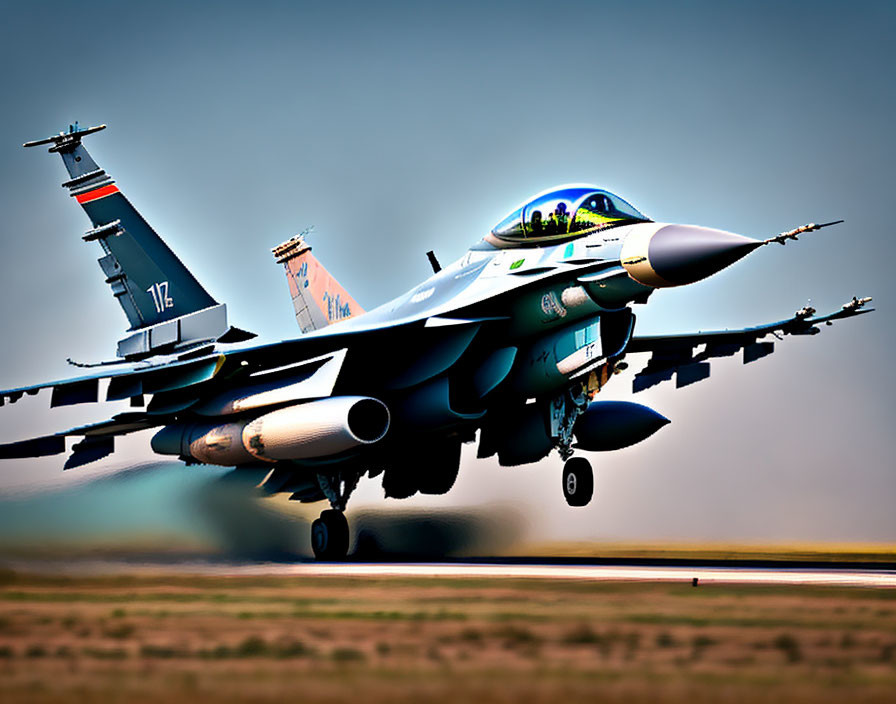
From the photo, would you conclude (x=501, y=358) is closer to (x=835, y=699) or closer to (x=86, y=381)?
(x=86, y=381)

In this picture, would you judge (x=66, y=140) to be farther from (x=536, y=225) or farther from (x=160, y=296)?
(x=536, y=225)

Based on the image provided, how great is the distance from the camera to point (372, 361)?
56.1ft

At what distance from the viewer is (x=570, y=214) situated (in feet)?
50.0

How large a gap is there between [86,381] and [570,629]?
1137cm

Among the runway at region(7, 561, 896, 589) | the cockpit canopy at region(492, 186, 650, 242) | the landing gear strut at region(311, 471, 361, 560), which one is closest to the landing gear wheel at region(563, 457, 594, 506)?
the runway at region(7, 561, 896, 589)

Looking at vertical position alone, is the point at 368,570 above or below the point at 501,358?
below

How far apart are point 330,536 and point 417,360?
2961mm

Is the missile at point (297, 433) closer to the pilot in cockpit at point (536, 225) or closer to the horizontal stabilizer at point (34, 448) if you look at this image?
the horizontal stabilizer at point (34, 448)

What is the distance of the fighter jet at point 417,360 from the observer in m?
15.0

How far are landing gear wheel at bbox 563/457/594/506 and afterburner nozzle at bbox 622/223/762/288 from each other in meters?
2.90

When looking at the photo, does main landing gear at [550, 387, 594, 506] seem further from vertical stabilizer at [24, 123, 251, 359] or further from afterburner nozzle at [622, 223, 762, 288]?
vertical stabilizer at [24, 123, 251, 359]

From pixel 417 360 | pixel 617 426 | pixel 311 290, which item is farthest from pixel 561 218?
pixel 311 290

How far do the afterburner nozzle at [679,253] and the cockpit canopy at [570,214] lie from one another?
736 millimetres

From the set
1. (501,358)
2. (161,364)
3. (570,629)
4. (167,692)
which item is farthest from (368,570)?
(167,692)
